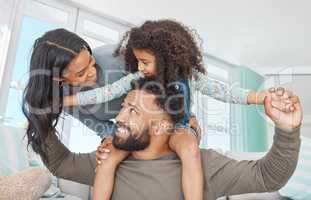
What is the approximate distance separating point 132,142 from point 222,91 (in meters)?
0.38

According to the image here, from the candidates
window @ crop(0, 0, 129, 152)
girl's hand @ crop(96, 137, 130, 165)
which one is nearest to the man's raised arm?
girl's hand @ crop(96, 137, 130, 165)

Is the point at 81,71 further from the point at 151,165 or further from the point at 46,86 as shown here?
the point at 151,165

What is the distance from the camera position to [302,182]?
5.71 ft

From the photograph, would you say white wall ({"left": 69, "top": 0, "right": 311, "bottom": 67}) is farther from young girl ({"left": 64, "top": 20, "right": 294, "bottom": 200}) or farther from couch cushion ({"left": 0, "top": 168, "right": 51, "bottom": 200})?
couch cushion ({"left": 0, "top": 168, "right": 51, "bottom": 200})

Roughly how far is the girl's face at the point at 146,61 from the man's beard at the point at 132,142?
0.23m

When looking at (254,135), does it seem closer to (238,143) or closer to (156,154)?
(238,143)

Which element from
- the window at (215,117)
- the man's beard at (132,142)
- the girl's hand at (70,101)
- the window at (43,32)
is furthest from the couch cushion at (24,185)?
the window at (215,117)

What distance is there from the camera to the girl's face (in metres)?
1.15

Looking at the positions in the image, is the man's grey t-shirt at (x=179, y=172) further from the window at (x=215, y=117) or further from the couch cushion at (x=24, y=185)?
the window at (x=215, y=117)

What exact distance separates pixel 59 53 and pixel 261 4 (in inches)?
100

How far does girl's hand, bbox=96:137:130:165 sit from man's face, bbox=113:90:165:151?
0.03 meters

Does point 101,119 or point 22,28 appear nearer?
point 101,119

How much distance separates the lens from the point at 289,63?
3307 mm

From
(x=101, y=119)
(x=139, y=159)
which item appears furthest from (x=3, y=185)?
(x=101, y=119)
